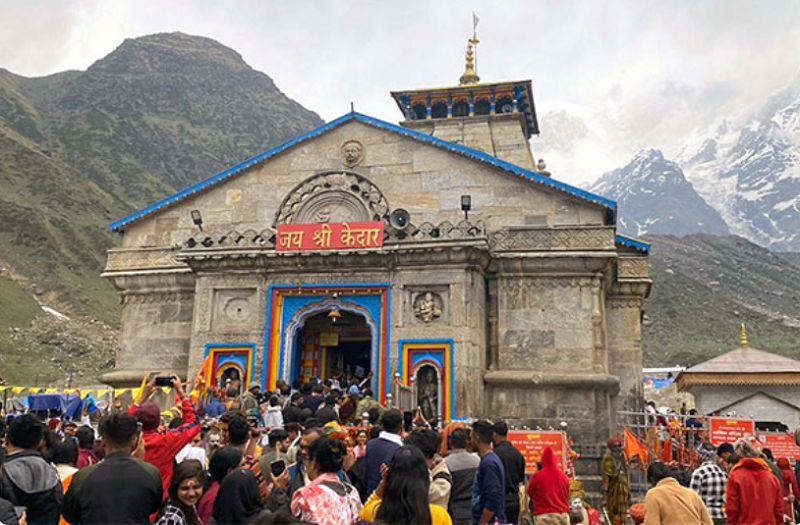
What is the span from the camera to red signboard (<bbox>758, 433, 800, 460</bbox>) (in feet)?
44.8

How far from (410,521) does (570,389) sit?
14.2 metres

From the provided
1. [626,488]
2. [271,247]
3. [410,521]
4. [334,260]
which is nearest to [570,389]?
[626,488]

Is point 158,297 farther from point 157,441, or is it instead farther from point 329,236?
point 157,441

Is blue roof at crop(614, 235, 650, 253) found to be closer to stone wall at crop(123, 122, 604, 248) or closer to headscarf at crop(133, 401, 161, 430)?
stone wall at crop(123, 122, 604, 248)

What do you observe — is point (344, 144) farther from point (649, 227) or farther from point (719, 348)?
point (649, 227)

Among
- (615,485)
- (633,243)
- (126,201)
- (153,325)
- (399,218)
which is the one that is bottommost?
(615,485)

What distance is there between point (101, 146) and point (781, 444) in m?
113

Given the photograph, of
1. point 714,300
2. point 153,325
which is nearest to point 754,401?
point 153,325

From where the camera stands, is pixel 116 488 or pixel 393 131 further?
pixel 393 131

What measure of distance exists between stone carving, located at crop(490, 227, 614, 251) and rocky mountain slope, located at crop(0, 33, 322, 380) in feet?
124

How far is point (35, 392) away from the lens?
73.9ft

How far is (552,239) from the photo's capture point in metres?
19.1

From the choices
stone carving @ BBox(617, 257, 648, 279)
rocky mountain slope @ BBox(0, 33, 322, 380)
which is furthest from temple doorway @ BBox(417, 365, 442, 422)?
rocky mountain slope @ BBox(0, 33, 322, 380)

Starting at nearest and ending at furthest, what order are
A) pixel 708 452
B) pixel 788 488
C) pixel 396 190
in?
pixel 788 488 < pixel 708 452 < pixel 396 190
